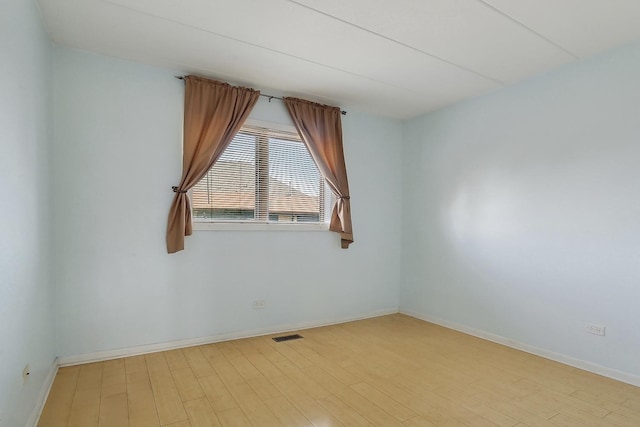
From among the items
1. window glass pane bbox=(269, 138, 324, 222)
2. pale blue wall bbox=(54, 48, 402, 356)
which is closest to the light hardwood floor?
pale blue wall bbox=(54, 48, 402, 356)

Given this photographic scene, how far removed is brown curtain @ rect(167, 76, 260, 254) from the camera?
3.24 meters

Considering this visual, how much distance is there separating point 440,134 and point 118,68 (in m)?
3.70

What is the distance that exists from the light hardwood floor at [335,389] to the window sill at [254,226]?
1198 mm

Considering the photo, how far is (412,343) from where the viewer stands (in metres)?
3.59

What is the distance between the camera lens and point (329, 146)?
414 centimetres

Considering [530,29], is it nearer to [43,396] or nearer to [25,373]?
[25,373]

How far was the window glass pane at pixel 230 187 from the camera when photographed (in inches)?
138

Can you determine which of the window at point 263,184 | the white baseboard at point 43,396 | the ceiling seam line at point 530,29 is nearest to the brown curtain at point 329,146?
the window at point 263,184

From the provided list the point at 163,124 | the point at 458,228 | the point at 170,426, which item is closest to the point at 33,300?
the point at 170,426

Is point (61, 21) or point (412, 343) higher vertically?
point (61, 21)

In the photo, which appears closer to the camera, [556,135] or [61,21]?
[61,21]

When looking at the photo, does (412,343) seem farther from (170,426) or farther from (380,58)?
(380,58)

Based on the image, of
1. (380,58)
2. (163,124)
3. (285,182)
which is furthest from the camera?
(285,182)

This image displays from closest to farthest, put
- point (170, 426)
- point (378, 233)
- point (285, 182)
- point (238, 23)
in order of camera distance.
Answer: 1. point (170, 426)
2. point (238, 23)
3. point (285, 182)
4. point (378, 233)
